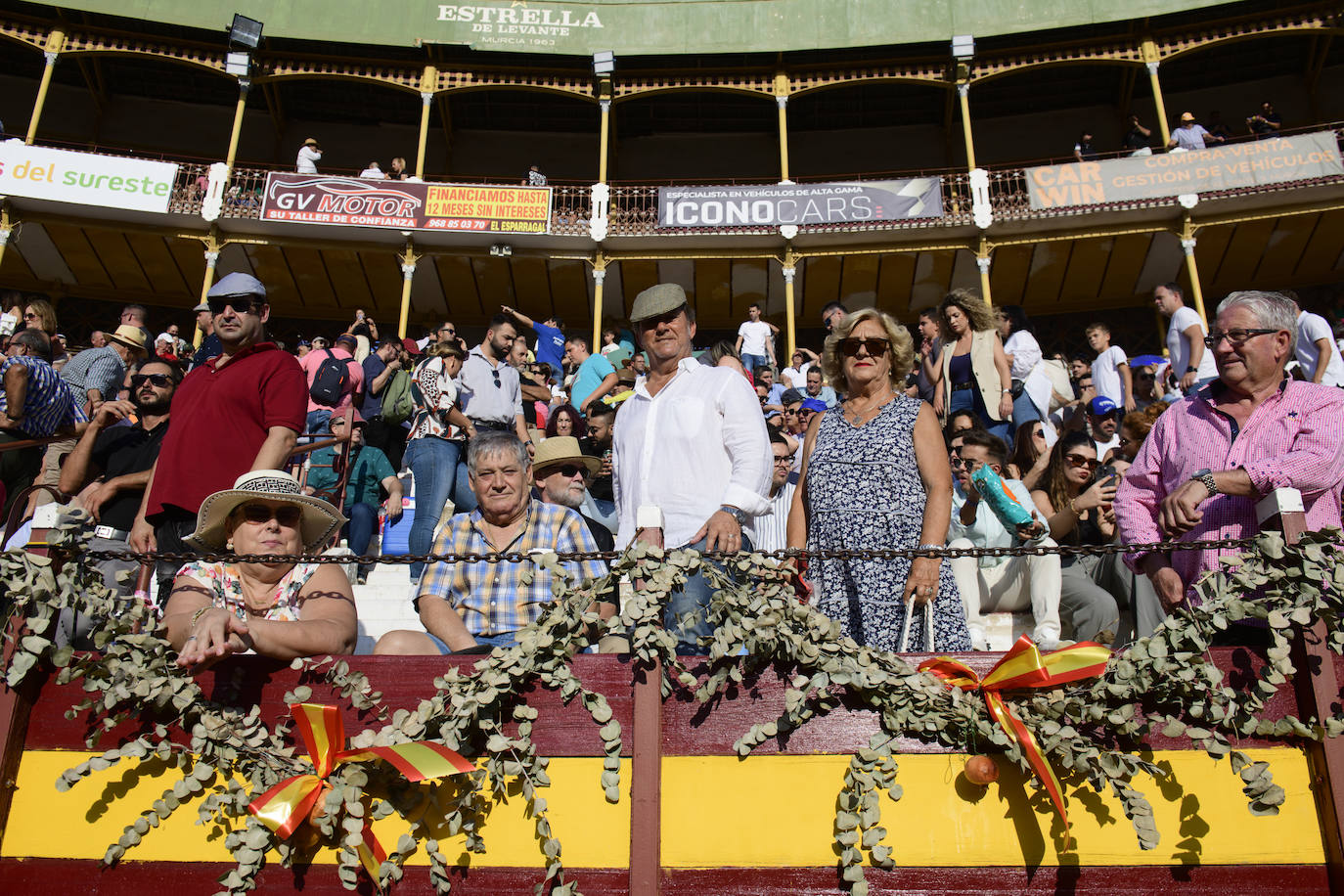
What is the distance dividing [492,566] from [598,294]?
12.8m

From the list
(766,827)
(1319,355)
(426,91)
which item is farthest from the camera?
(426,91)

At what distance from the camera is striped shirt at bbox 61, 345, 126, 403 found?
24.4 feet

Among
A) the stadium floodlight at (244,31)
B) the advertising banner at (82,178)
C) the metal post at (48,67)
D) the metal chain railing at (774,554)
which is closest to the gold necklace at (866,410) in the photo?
the metal chain railing at (774,554)

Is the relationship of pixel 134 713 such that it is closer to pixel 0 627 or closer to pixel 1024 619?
pixel 0 627

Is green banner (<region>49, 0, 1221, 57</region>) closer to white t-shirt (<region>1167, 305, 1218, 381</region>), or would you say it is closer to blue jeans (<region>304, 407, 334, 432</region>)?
white t-shirt (<region>1167, 305, 1218, 381</region>)

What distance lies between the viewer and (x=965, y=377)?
7.11 metres

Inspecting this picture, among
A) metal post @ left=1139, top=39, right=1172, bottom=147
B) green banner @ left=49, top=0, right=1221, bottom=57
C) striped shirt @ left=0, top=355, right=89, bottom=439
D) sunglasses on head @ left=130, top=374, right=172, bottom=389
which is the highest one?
green banner @ left=49, top=0, right=1221, bottom=57

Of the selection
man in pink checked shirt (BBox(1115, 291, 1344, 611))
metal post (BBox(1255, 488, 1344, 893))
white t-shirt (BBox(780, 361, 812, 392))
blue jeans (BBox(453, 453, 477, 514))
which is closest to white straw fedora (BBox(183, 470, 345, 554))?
man in pink checked shirt (BBox(1115, 291, 1344, 611))

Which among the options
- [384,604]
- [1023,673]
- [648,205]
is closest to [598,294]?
[648,205]

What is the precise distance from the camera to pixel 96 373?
7.49 m

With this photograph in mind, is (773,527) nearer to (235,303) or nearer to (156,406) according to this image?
(235,303)

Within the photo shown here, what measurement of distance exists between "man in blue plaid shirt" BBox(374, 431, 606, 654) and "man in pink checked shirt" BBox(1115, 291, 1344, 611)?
1.84m

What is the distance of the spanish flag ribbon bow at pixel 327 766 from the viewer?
2455 millimetres

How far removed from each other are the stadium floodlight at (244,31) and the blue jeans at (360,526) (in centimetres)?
1296
